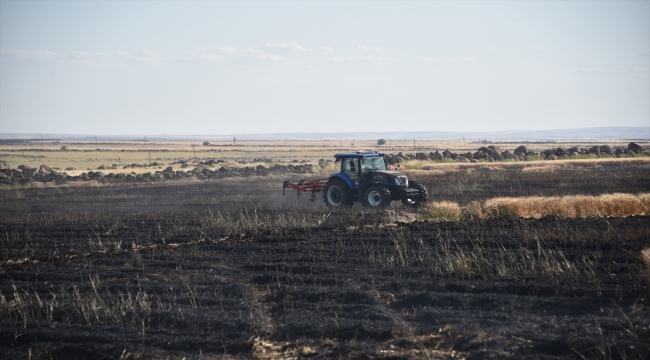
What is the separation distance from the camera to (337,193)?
77.9 feet

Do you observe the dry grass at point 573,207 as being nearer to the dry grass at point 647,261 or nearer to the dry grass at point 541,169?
the dry grass at point 647,261

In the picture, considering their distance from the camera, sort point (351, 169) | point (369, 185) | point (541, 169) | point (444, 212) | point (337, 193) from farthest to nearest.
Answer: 1. point (541, 169)
2. point (337, 193)
3. point (351, 169)
4. point (369, 185)
5. point (444, 212)

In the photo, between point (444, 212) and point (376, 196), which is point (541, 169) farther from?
point (444, 212)

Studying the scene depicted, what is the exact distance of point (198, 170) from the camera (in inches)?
1957

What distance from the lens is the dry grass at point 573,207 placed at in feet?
62.8

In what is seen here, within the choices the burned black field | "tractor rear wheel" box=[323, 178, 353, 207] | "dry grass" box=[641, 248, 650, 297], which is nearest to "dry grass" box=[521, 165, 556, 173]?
"tractor rear wheel" box=[323, 178, 353, 207]

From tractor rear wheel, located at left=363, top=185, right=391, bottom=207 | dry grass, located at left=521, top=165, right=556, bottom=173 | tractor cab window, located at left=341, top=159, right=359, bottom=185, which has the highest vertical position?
tractor cab window, located at left=341, top=159, right=359, bottom=185

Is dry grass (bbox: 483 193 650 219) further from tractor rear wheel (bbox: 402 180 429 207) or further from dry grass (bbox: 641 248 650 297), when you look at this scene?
dry grass (bbox: 641 248 650 297)

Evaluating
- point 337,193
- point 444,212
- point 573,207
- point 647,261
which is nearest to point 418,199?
point 444,212

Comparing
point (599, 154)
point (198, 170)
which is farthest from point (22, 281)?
point (599, 154)

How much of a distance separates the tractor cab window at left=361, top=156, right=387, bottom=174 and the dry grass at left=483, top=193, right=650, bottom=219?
4294 mm

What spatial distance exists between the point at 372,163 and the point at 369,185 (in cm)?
120

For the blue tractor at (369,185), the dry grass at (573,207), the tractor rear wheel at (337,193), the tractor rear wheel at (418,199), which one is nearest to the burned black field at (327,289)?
the dry grass at (573,207)

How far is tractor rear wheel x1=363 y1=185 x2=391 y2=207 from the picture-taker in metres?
22.2
